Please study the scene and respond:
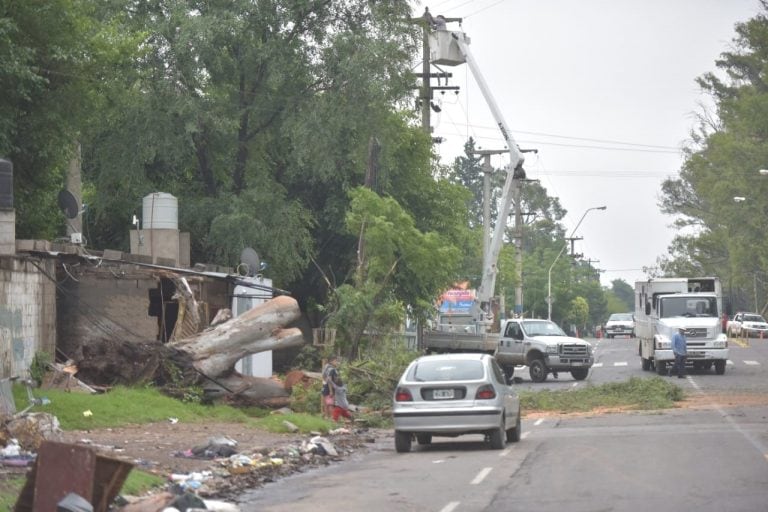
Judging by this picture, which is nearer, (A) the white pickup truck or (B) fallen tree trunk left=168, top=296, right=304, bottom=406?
(B) fallen tree trunk left=168, top=296, right=304, bottom=406

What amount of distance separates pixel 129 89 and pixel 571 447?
2266cm

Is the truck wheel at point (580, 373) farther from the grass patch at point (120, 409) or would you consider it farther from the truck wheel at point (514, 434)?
the truck wheel at point (514, 434)

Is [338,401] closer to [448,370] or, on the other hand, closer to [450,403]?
[448,370]

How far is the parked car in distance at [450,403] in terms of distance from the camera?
2036 centimetres

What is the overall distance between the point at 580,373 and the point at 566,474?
28.2 meters

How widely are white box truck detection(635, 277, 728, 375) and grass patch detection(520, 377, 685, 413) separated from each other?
8864 millimetres

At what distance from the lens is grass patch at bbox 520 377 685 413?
31922mm

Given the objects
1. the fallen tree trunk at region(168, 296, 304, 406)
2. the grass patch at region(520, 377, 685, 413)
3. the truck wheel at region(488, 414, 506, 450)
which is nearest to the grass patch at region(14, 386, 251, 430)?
the fallen tree trunk at region(168, 296, 304, 406)

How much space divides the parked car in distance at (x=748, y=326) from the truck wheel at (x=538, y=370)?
4241 centimetres

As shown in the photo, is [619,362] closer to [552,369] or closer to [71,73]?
[552,369]

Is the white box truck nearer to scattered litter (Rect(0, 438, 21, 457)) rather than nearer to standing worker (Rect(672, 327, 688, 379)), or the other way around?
standing worker (Rect(672, 327, 688, 379))

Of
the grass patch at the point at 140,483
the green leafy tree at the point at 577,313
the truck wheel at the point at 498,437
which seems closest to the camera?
the grass patch at the point at 140,483

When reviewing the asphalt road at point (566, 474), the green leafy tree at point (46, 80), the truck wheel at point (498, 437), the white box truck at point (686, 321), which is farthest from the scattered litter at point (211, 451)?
the white box truck at point (686, 321)

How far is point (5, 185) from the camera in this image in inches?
949
